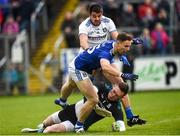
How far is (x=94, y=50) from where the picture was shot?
1512cm

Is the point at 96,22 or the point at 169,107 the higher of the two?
the point at 96,22

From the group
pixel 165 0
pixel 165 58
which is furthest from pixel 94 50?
pixel 165 0

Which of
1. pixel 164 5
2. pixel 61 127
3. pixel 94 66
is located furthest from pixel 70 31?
pixel 61 127

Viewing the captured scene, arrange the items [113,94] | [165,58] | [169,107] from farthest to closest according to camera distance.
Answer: [165,58]
[169,107]
[113,94]

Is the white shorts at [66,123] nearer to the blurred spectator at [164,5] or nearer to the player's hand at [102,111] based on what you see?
the player's hand at [102,111]

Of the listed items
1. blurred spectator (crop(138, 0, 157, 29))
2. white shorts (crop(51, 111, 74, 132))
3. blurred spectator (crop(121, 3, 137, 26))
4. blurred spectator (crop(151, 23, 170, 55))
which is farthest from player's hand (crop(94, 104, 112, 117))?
blurred spectator (crop(138, 0, 157, 29))

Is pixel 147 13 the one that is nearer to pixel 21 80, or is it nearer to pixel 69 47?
pixel 69 47

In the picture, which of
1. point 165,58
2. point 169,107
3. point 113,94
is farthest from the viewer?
point 165,58

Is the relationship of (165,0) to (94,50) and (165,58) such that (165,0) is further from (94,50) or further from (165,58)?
(94,50)

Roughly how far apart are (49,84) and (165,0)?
6269mm

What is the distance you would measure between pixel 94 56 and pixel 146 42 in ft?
54.3

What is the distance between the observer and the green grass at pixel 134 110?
15281 mm

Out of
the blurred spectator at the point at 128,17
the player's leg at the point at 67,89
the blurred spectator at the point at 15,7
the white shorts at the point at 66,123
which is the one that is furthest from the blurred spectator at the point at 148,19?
the white shorts at the point at 66,123

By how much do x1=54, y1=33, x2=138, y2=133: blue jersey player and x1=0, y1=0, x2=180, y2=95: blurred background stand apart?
14145mm
